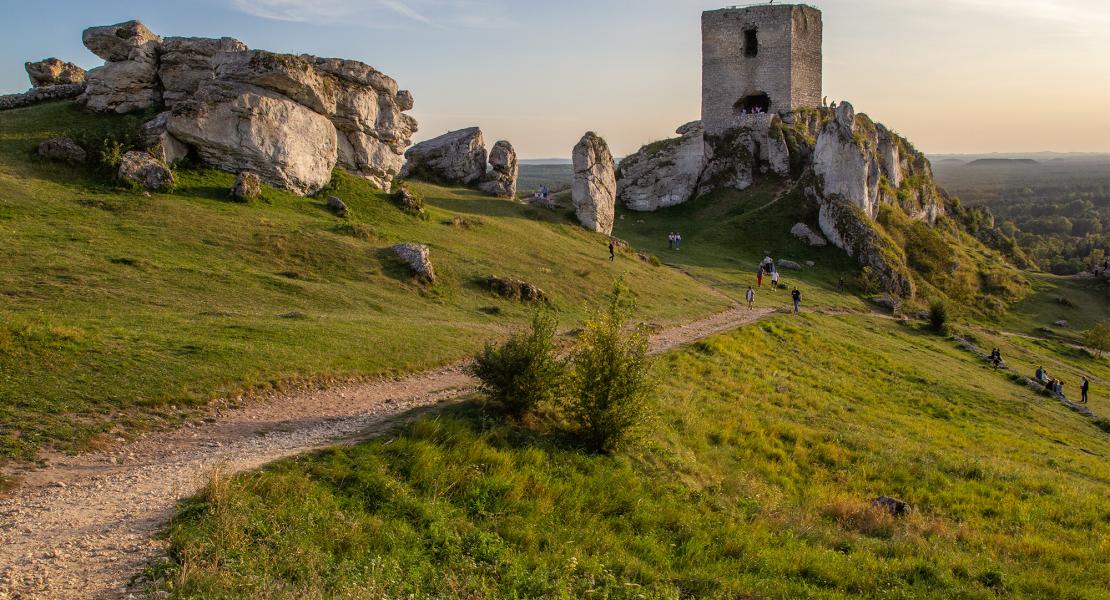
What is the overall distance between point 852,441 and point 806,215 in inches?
1373

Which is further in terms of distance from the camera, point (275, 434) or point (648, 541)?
point (275, 434)

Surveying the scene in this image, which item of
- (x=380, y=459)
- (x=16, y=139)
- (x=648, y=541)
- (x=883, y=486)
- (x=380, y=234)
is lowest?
(x=883, y=486)

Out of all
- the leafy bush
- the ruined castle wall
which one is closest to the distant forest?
the ruined castle wall

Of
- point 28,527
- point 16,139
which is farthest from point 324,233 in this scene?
point 28,527

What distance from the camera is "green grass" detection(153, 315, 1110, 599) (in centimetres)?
782

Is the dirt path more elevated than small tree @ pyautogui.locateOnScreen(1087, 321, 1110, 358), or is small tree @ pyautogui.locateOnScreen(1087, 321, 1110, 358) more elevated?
the dirt path

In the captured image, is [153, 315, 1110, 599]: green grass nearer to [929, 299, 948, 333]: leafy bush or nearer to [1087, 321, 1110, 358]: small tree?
[929, 299, 948, 333]: leafy bush

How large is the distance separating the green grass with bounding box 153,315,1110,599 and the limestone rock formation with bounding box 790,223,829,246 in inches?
1135

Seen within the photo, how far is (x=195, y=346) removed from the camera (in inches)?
531

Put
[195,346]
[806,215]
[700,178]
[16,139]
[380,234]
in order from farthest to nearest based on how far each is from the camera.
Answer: [700,178] < [806,215] < [380,234] < [16,139] < [195,346]

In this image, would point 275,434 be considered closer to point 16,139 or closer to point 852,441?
point 852,441

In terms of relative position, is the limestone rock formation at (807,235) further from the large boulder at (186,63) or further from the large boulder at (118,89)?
the large boulder at (118,89)

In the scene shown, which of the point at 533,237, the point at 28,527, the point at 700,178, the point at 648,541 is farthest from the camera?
the point at 700,178

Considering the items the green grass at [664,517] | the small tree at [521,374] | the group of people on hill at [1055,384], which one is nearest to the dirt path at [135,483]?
the green grass at [664,517]
